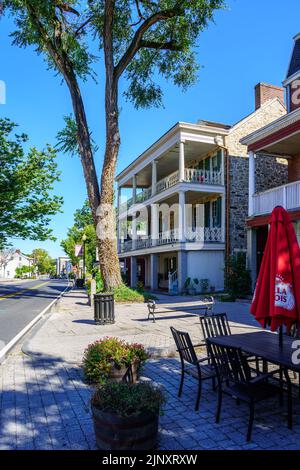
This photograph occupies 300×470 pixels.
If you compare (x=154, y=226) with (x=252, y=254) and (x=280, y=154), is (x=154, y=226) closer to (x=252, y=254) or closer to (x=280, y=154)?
(x=252, y=254)

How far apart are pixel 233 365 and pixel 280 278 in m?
1.12

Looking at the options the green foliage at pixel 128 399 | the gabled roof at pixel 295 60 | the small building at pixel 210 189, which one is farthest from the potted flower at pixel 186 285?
the green foliage at pixel 128 399

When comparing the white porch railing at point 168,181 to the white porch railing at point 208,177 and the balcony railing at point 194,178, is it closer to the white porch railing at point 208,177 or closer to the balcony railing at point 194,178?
the balcony railing at point 194,178

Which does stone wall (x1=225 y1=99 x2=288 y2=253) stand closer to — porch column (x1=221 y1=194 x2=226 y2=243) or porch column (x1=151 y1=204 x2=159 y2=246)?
porch column (x1=221 y1=194 x2=226 y2=243)

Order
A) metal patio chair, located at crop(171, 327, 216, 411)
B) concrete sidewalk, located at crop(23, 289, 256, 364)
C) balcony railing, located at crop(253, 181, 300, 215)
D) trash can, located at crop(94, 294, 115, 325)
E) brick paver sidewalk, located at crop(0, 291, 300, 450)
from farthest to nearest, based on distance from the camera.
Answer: balcony railing, located at crop(253, 181, 300, 215)
trash can, located at crop(94, 294, 115, 325)
concrete sidewalk, located at crop(23, 289, 256, 364)
metal patio chair, located at crop(171, 327, 216, 411)
brick paver sidewalk, located at crop(0, 291, 300, 450)

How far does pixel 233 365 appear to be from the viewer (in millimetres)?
3820

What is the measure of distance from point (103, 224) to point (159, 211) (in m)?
12.5

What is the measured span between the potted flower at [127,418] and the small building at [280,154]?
1209 cm

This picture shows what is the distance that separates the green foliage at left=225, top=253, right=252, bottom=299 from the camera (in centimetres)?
1634

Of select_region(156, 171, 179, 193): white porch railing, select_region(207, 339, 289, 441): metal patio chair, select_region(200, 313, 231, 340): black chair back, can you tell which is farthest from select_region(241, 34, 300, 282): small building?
select_region(207, 339, 289, 441): metal patio chair

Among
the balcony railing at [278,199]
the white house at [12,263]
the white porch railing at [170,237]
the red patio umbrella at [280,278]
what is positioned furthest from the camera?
the white house at [12,263]

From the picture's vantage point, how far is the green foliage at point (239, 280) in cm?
1634

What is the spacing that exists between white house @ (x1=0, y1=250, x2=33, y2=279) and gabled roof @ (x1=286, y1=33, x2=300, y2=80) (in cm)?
9220
